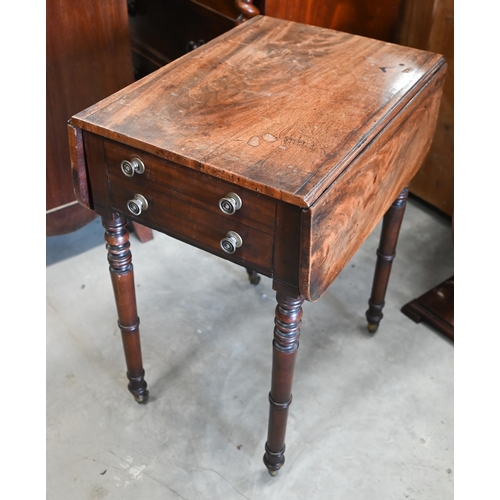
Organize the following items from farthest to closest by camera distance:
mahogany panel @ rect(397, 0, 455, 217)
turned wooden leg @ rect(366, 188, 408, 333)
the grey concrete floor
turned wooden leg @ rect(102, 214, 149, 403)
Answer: mahogany panel @ rect(397, 0, 455, 217)
turned wooden leg @ rect(366, 188, 408, 333)
the grey concrete floor
turned wooden leg @ rect(102, 214, 149, 403)

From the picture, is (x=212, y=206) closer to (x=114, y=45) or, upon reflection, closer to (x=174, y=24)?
(x=114, y=45)

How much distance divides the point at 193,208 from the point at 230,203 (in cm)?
10

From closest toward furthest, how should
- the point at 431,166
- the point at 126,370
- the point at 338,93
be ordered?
the point at 338,93 < the point at 126,370 < the point at 431,166

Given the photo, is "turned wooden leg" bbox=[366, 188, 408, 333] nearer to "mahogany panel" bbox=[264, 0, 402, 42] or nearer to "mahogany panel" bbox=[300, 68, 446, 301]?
"mahogany panel" bbox=[300, 68, 446, 301]

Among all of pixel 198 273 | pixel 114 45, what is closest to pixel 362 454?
pixel 198 273

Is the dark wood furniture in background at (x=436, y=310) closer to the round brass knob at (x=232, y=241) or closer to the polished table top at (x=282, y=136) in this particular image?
the polished table top at (x=282, y=136)

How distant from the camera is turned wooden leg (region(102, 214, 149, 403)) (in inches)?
50.1

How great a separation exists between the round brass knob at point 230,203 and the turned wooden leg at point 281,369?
7.1 inches

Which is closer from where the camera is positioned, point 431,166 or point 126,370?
point 126,370

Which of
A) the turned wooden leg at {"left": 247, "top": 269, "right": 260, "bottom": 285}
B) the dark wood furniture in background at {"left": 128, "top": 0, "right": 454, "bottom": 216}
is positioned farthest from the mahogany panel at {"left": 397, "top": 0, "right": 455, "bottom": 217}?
the turned wooden leg at {"left": 247, "top": 269, "right": 260, "bottom": 285}

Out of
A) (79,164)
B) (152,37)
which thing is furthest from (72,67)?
(79,164)

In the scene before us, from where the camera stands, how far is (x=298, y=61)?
1324mm

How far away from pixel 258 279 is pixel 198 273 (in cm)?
19

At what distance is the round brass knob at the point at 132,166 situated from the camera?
1.10m
